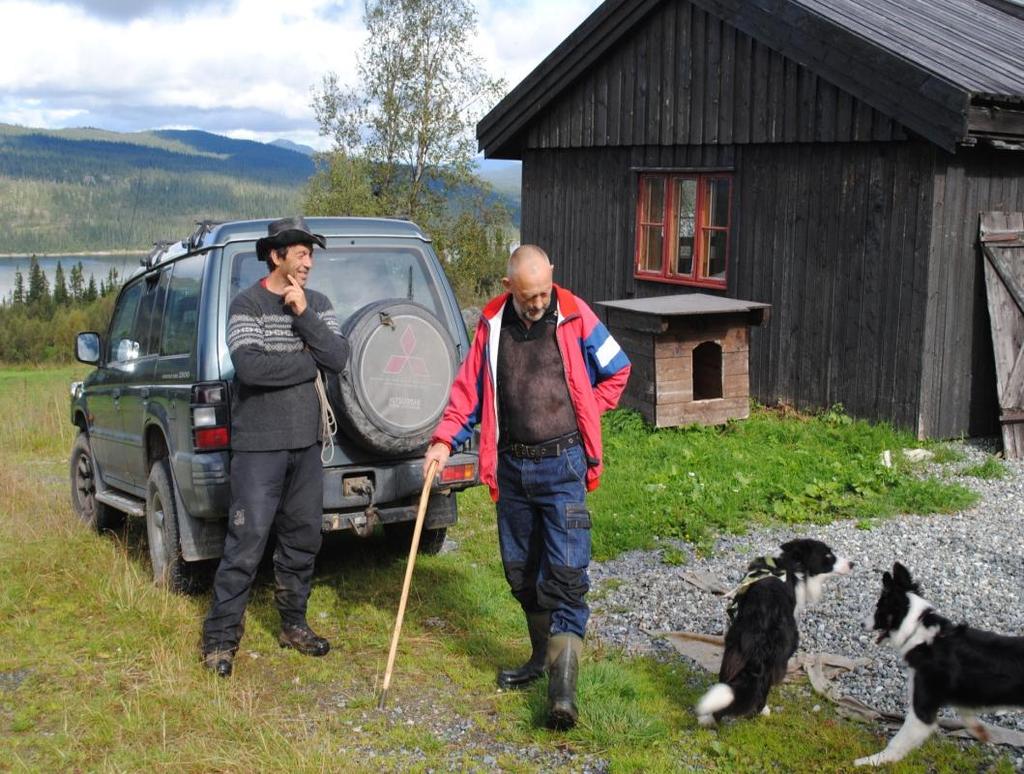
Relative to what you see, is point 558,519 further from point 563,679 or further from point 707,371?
point 707,371

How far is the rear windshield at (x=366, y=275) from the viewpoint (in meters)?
5.71

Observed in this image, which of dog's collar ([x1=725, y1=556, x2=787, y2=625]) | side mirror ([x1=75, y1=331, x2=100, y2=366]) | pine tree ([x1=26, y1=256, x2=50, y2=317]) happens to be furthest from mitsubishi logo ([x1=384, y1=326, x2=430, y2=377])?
pine tree ([x1=26, y1=256, x2=50, y2=317])

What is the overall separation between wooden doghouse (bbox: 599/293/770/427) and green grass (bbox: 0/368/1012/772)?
8.22ft

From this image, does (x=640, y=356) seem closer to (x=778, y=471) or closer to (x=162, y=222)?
(x=778, y=471)

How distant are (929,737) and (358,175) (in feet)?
76.3

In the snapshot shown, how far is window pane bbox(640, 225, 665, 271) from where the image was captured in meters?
12.8

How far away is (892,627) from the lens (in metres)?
4.04

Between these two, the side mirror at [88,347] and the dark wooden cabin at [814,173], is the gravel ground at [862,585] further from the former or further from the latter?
the side mirror at [88,347]

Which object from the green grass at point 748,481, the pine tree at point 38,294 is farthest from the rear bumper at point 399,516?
the pine tree at point 38,294

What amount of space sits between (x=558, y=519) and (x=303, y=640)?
1678mm

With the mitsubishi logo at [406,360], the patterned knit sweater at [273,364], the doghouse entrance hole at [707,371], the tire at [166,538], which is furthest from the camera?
the doghouse entrance hole at [707,371]

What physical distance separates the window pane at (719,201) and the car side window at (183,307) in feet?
23.6

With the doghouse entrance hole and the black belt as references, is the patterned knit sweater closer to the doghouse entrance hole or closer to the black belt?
the black belt

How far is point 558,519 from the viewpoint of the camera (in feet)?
14.2
